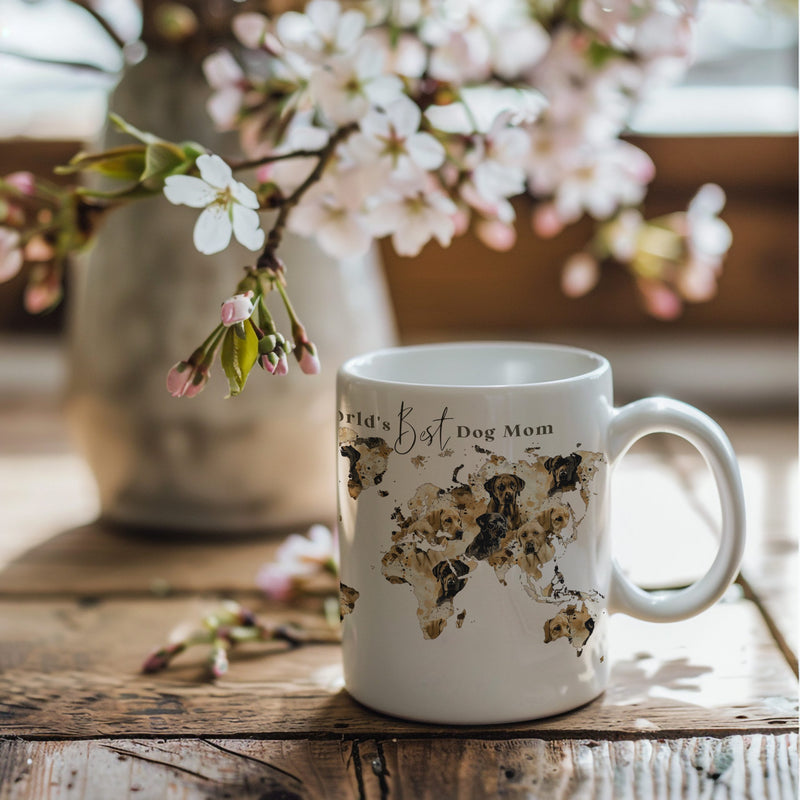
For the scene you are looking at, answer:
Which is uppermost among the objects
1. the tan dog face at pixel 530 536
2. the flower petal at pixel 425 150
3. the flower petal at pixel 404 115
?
the flower petal at pixel 404 115

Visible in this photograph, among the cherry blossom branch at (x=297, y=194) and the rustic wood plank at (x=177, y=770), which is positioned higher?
the cherry blossom branch at (x=297, y=194)

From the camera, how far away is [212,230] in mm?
404

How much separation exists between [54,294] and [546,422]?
0.29 meters

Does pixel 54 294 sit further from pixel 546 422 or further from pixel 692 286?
pixel 692 286

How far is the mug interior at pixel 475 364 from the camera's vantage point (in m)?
0.52

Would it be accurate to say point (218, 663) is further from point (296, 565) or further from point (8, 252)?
point (8, 252)

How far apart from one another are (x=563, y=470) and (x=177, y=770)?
202mm

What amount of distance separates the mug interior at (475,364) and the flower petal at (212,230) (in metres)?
0.13

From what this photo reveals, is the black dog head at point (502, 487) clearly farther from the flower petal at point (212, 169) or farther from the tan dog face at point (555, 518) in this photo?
the flower petal at point (212, 169)

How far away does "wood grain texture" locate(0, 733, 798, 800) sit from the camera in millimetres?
398

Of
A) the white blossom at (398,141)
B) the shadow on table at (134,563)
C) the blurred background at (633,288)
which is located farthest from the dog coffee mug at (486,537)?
the blurred background at (633,288)

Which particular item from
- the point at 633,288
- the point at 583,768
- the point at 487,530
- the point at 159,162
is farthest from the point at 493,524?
the point at 633,288

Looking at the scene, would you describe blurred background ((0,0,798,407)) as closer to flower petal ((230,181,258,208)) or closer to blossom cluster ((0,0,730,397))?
blossom cluster ((0,0,730,397))

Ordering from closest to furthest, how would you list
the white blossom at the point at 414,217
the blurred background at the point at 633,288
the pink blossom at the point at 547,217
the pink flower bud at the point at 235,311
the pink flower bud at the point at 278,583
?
the pink flower bud at the point at 235,311
the white blossom at the point at 414,217
the pink flower bud at the point at 278,583
the pink blossom at the point at 547,217
the blurred background at the point at 633,288
